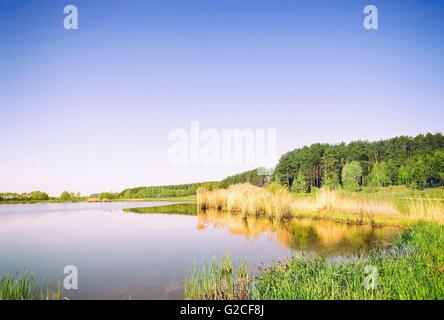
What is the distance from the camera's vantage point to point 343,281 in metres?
6.21

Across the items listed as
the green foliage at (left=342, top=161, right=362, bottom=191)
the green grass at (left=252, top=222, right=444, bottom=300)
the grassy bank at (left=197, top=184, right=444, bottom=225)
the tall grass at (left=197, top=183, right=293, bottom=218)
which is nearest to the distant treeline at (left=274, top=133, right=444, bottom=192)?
the green foliage at (left=342, top=161, right=362, bottom=191)

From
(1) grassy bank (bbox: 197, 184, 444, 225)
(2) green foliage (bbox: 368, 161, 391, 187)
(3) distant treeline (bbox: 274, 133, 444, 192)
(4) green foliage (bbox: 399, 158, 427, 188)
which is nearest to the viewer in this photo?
(1) grassy bank (bbox: 197, 184, 444, 225)

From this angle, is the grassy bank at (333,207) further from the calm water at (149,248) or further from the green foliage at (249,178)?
the green foliage at (249,178)

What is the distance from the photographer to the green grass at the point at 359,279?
516 centimetres

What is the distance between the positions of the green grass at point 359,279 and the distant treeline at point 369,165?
42857 millimetres

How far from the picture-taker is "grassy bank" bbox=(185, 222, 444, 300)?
5180 mm

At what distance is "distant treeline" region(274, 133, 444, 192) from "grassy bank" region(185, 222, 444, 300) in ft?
142

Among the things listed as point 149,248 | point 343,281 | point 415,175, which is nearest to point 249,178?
point 415,175

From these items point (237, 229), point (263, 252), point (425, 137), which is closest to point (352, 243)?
point (263, 252)

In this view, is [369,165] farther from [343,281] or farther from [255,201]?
[343,281]

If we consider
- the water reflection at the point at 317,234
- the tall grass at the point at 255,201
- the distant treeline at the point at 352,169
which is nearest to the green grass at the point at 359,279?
the water reflection at the point at 317,234

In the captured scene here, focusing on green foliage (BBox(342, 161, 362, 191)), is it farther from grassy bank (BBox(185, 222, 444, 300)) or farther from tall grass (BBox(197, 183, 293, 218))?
grassy bank (BBox(185, 222, 444, 300))

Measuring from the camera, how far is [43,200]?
160ft
